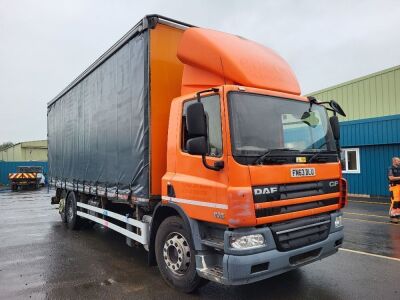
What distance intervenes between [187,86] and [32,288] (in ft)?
11.8

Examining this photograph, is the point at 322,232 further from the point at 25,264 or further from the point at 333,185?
the point at 25,264

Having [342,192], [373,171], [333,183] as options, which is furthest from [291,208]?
[373,171]

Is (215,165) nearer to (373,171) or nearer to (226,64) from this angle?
(226,64)

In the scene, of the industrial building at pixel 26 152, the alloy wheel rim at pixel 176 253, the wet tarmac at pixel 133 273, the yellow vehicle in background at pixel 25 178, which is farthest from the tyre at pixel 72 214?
the industrial building at pixel 26 152

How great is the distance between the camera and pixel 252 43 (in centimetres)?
523

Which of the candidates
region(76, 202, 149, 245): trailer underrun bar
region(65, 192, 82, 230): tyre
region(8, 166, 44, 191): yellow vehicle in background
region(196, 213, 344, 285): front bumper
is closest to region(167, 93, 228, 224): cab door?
region(196, 213, 344, 285): front bumper

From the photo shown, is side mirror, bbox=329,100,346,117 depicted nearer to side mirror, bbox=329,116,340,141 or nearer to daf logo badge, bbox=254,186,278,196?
side mirror, bbox=329,116,340,141

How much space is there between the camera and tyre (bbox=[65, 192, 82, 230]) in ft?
29.3

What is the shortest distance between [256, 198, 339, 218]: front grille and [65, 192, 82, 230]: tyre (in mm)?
6388

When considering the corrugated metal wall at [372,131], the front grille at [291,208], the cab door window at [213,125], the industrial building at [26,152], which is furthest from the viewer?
the industrial building at [26,152]

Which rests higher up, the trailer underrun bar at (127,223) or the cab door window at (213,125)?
the cab door window at (213,125)

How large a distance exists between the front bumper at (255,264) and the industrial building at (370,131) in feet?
39.5

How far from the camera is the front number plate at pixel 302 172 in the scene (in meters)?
4.12

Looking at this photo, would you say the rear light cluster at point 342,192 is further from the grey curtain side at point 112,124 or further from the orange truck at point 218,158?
the grey curtain side at point 112,124
